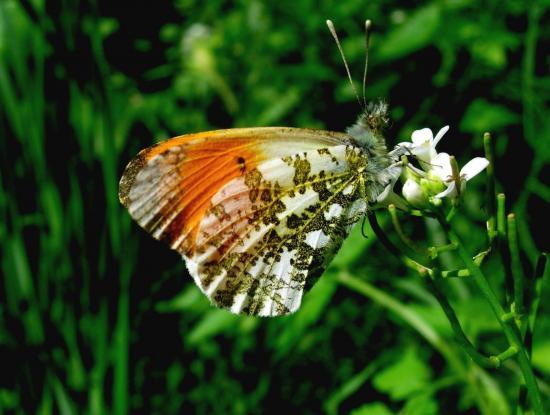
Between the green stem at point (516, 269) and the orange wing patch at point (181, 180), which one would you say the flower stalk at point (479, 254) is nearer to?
the green stem at point (516, 269)

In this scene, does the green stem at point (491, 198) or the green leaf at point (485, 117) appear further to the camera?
the green leaf at point (485, 117)

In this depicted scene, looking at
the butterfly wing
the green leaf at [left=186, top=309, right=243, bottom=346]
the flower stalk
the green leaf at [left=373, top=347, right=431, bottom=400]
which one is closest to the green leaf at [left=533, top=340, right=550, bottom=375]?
the green leaf at [left=373, top=347, right=431, bottom=400]

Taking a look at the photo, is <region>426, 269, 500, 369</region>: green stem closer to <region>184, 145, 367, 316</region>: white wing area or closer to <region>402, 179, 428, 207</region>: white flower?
<region>402, 179, 428, 207</region>: white flower

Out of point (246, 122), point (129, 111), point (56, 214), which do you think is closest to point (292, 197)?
point (56, 214)

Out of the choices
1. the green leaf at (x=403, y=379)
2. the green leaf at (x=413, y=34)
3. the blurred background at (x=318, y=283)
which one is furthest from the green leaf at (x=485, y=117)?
the green leaf at (x=403, y=379)

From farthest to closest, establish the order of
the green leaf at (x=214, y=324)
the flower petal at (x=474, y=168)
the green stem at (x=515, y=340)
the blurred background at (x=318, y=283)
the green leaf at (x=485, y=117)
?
the green leaf at (x=485, y=117), the blurred background at (x=318, y=283), the green leaf at (x=214, y=324), the flower petal at (x=474, y=168), the green stem at (x=515, y=340)

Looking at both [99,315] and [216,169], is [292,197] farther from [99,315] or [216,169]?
[99,315]
